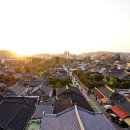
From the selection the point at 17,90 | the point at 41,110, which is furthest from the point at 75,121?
the point at 17,90

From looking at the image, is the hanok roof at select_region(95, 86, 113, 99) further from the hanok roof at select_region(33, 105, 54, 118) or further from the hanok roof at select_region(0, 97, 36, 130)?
the hanok roof at select_region(0, 97, 36, 130)

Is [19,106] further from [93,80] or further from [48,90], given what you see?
[93,80]

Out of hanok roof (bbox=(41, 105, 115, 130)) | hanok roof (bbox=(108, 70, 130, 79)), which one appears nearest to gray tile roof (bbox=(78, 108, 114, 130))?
hanok roof (bbox=(41, 105, 115, 130))

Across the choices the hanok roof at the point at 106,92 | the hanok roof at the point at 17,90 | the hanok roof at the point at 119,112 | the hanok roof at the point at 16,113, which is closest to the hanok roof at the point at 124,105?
the hanok roof at the point at 119,112

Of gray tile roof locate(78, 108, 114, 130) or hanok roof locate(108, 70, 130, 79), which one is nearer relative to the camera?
gray tile roof locate(78, 108, 114, 130)

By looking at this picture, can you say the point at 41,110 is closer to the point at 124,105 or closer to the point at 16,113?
the point at 16,113

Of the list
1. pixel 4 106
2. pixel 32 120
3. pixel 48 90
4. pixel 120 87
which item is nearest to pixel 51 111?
pixel 32 120

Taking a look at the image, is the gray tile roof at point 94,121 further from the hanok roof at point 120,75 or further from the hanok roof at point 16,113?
the hanok roof at point 120,75
